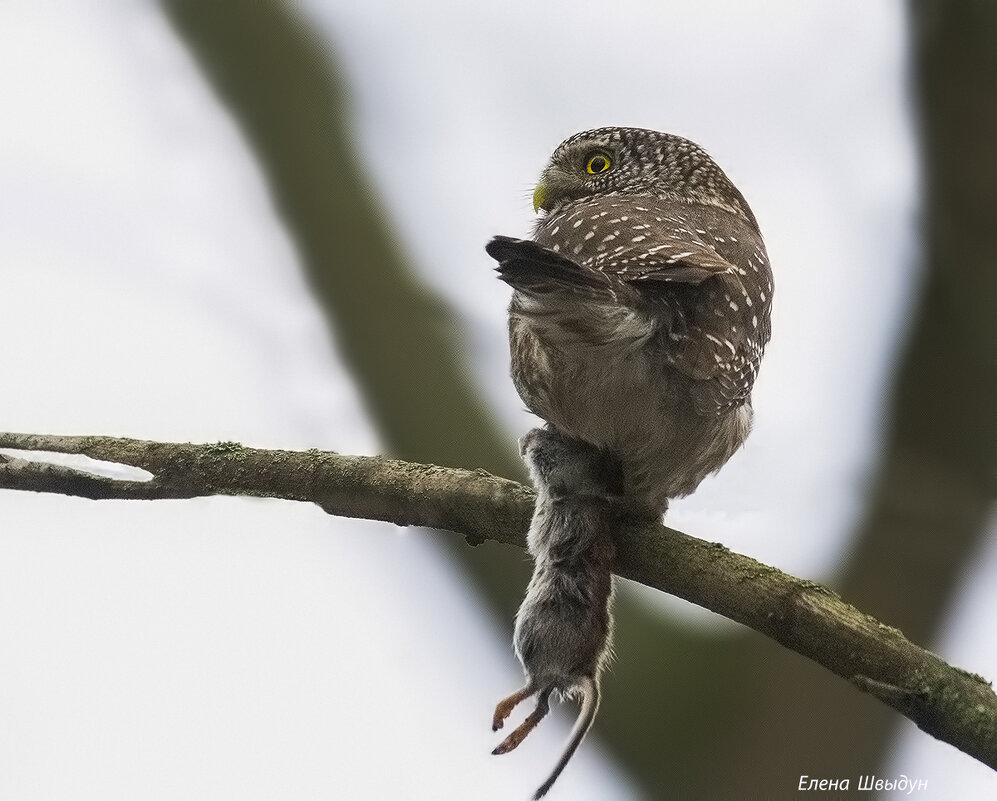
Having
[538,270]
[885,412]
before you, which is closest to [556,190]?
[885,412]

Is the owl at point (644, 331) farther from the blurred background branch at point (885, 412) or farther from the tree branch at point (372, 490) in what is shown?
the blurred background branch at point (885, 412)

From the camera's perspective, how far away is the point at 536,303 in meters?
2.46

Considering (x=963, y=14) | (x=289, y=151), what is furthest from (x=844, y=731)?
(x=289, y=151)

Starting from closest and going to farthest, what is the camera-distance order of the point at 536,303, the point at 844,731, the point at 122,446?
the point at 536,303 → the point at 122,446 → the point at 844,731

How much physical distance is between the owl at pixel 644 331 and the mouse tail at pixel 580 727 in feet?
2.09

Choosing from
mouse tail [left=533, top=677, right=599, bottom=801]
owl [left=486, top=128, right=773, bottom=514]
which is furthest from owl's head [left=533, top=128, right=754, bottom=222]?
mouse tail [left=533, top=677, right=599, bottom=801]

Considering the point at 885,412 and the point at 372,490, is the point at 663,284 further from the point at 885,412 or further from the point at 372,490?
the point at 885,412

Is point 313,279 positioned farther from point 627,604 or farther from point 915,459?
point 915,459

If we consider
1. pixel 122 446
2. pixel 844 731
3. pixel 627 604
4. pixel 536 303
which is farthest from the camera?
pixel 627 604

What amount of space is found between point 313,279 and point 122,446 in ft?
5.28

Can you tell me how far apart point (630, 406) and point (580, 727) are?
0.91 metres

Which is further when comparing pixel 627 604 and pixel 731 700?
pixel 627 604

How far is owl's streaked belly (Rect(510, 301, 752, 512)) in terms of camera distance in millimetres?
2811

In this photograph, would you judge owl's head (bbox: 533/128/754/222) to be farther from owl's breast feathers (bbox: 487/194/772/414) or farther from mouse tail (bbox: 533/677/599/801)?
mouse tail (bbox: 533/677/599/801)
